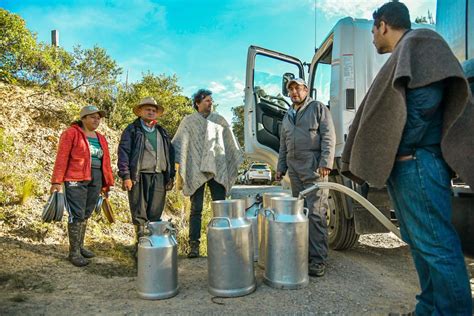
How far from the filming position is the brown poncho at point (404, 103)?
5.43 ft

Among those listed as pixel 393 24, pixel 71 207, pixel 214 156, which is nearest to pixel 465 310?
pixel 393 24

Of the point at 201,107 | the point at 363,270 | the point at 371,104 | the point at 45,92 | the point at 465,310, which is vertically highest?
the point at 45,92

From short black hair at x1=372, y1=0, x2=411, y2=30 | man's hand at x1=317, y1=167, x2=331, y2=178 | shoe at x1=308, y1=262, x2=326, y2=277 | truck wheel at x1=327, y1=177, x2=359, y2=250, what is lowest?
shoe at x1=308, y1=262, x2=326, y2=277

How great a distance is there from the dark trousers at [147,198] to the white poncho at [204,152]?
0.29 meters

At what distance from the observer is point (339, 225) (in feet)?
13.5

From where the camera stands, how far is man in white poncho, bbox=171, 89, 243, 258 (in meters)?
4.04

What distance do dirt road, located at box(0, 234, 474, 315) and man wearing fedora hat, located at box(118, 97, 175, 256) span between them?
27.0 inches

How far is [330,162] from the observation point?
3273 millimetres

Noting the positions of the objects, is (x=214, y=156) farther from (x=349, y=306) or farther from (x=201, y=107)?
(x=349, y=306)

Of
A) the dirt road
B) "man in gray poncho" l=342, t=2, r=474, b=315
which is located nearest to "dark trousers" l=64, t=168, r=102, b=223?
the dirt road

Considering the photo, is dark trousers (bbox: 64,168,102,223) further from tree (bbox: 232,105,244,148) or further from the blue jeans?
tree (bbox: 232,105,244,148)

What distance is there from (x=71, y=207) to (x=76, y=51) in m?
9.28

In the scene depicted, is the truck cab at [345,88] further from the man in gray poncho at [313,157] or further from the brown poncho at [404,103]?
the brown poncho at [404,103]

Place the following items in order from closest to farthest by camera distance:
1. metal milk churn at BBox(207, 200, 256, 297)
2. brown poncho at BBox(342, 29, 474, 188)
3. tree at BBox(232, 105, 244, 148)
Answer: brown poncho at BBox(342, 29, 474, 188), metal milk churn at BBox(207, 200, 256, 297), tree at BBox(232, 105, 244, 148)
